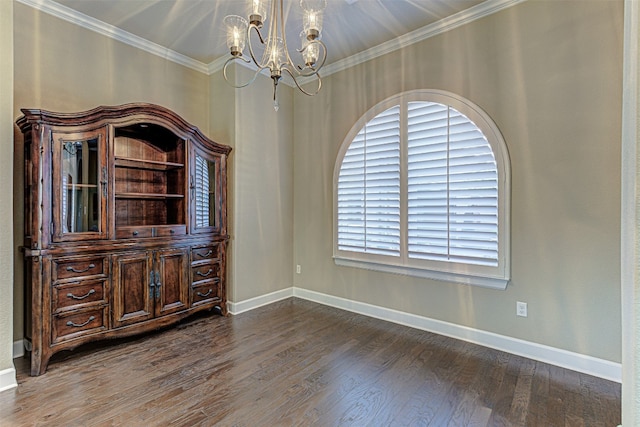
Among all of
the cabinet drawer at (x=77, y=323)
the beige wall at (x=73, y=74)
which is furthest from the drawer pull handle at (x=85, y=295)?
the beige wall at (x=73, y=74)

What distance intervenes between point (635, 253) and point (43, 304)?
11.2ft

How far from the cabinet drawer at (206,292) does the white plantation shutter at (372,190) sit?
157cm

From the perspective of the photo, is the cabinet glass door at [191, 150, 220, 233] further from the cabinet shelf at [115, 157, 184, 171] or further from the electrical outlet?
the electrical outlet

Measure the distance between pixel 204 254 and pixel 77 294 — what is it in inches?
46.8

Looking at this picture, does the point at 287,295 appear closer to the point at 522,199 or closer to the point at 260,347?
the point at 260,347

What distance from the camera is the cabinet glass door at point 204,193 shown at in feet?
11.1

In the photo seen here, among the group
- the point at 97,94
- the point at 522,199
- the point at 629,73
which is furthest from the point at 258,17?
the point at 522,199

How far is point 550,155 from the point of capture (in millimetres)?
2537

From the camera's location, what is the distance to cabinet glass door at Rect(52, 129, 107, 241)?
8.09 ft

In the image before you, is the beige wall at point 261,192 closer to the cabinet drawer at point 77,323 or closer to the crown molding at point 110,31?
the crown molding at point 110,31

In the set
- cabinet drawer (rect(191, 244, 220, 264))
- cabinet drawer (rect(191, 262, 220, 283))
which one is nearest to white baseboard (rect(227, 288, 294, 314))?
cabinet drawer (rect(191, 262, 220, 283))

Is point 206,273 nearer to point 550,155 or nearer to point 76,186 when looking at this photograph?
point 76,186

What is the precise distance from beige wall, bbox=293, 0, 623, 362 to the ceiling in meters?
0.33

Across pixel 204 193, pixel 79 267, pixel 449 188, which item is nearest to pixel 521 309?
pixel 449 188
